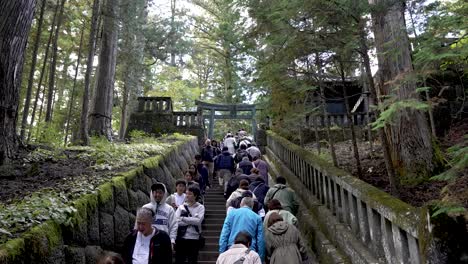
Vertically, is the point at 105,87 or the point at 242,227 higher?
the point at 105,87

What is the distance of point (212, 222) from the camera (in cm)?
743

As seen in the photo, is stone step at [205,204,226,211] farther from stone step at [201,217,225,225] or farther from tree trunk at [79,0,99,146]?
tree trunk at [79,0,99,146]

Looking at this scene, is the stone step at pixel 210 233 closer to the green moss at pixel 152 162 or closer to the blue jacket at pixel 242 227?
the green moss at pixel 152 162

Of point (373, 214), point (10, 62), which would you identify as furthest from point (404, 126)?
point (10, 62)

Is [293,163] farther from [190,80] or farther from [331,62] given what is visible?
[190,80]

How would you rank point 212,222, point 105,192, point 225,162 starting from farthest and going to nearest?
point 225,162, point 212,222, point 105,192

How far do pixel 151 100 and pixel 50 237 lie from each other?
14155 mm

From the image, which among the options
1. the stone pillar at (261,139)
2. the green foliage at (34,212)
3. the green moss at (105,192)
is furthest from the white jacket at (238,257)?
the stone pillar at (261,139)

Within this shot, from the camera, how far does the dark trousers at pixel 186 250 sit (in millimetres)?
4387

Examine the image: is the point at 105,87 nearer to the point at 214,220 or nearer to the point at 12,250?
the point at 214,220

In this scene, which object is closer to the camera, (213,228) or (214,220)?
(213,228)

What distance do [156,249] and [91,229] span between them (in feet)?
2.62

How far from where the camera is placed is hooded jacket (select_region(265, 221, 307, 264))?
11.6 ft

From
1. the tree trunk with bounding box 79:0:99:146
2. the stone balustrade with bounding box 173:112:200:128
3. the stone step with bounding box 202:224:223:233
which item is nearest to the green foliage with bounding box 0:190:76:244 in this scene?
the stone step with bounding box 202:224:223:233
